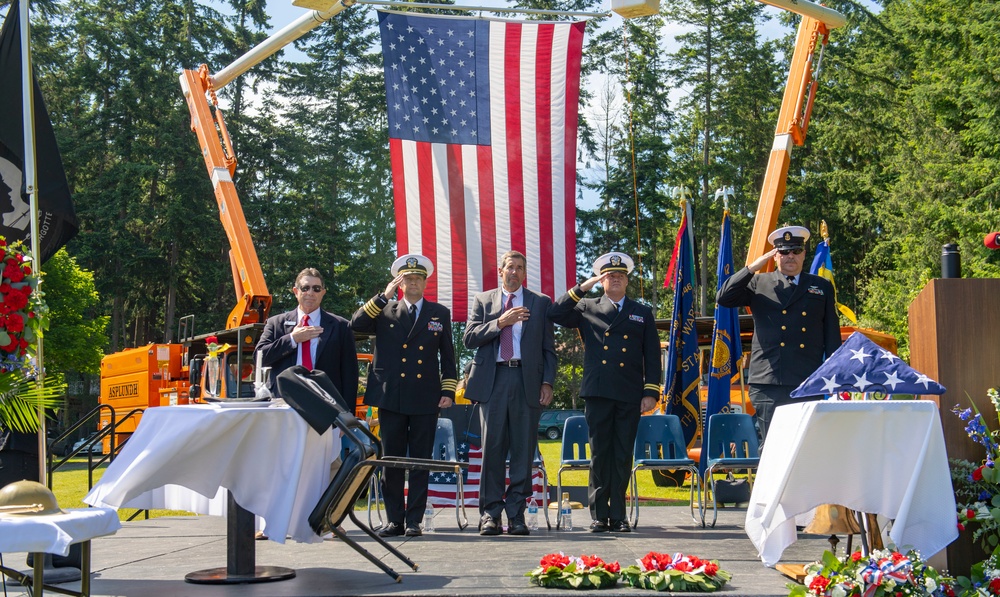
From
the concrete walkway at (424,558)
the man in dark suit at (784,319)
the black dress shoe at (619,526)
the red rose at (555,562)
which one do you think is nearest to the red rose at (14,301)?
the concrete walkway at (424,558)

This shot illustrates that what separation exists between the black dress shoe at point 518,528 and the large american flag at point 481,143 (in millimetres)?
2966

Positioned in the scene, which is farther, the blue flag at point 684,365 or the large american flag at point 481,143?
the blue flag at point 684,365

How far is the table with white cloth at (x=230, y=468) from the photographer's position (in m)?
4.66

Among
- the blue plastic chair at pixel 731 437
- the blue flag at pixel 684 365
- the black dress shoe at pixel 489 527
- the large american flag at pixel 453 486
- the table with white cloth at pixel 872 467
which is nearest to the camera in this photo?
the table with white cloth at pixel 872 467

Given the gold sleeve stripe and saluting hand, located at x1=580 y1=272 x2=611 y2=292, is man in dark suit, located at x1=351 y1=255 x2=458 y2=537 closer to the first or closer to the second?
the gold sleeve stripe

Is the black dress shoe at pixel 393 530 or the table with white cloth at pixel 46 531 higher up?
the table with white cloth at pixel 46 531

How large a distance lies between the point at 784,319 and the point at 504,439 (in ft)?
6.88

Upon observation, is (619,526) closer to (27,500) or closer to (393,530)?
(393,530)

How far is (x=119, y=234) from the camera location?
1417 inches

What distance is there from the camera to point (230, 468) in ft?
15.9

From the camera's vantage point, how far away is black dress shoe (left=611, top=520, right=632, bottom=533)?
7.18 meters

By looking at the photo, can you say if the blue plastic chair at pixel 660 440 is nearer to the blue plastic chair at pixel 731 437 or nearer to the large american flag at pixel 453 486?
the blue plastic chair at pixel 731 437

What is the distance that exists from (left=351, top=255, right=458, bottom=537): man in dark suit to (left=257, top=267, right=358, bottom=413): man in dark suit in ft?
1.06

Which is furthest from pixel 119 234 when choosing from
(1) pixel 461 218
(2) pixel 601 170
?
(1) pixel 461 218
